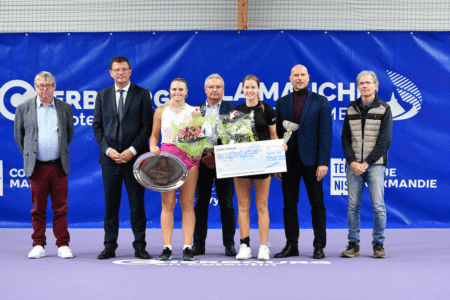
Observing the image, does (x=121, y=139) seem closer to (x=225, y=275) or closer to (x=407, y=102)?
(x=225, y=275)

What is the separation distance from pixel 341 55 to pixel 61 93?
355 cm

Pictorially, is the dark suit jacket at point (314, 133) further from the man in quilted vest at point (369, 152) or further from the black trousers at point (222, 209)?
the black trousers at point (222, 209)

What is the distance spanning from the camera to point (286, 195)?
4734 mm

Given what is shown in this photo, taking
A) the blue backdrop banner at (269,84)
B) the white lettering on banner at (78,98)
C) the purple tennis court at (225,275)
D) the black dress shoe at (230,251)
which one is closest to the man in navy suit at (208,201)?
the black dress shoe at (230,251)

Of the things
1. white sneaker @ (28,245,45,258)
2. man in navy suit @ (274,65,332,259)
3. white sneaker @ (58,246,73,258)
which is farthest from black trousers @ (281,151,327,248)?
white sneaker @ (28,245,45,258)

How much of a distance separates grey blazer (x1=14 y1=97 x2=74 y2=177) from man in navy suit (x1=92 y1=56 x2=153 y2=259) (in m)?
0.32

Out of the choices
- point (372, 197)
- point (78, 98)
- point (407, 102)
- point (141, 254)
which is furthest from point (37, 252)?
point (407, 102)

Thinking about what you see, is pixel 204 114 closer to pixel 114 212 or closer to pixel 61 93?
pixel 114 212

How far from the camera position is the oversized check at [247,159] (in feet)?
14.1

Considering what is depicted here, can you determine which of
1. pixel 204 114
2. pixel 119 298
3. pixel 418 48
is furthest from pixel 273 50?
pixel 119 298

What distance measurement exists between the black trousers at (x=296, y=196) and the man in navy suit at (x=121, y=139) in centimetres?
132

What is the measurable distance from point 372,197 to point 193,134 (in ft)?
5.79

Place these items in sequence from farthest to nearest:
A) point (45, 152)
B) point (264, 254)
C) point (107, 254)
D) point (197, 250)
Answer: point (197, 250)
point (45, 152)
point (107, 254)
point (264, 254)

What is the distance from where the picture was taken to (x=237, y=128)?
14.3 feet
